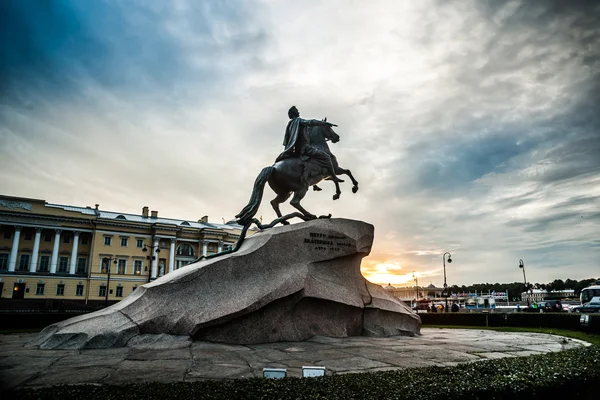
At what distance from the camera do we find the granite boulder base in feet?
27.5

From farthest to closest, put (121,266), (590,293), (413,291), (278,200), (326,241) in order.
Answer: (413,291) → (121,266) → (590,293) → (278,200) → (326,241)

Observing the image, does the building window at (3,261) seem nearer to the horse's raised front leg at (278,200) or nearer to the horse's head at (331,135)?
the horse's raised front leg at (278,200)

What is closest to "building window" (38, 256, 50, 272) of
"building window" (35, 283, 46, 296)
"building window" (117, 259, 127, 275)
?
"building window" (35, 283, 46, 296)

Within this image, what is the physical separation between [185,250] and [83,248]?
1551cm

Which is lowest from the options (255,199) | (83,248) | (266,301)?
(266,301)

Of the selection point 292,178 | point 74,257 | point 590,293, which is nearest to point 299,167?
point 292,178

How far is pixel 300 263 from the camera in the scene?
413 inches

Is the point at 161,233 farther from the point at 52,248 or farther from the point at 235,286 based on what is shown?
the point at 235,286

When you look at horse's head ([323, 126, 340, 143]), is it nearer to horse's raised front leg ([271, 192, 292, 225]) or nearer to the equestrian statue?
the equestrian statue

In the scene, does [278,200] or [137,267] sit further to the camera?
[137,267]

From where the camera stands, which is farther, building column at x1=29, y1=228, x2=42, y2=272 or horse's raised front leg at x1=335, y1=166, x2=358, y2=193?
building column at x1=29, y1=228, x2=42, y2=272

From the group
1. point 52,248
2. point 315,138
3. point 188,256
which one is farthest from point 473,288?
point 315,138

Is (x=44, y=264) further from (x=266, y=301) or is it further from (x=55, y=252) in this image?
(x=266, y=301)

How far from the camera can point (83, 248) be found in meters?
61.3
